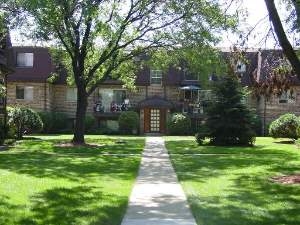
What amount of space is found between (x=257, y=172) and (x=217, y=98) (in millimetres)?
15944

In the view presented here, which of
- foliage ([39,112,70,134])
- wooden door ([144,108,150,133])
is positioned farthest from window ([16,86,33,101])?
wooden door ([144,108,150,133])

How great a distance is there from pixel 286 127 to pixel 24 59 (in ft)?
78.7

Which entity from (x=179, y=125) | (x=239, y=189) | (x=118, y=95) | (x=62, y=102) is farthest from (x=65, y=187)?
(x=62, y=102)

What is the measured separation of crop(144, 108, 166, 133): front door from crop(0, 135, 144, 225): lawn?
25740mm

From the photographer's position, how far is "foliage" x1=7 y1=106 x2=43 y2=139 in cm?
3853

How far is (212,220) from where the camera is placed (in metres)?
10.6

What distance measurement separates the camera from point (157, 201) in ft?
41.6

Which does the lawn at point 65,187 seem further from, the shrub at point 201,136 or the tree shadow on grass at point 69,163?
the shrub at point 201,136

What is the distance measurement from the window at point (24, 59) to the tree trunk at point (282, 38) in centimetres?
3869

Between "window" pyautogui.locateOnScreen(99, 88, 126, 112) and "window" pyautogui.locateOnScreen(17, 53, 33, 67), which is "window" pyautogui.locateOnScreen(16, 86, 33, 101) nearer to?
"window" pyautogui.locateOnScreen(17, 53, 33, 67)

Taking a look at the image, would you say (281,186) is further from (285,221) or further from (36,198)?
(36,198)

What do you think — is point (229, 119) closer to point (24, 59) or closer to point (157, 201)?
point (157, 201)

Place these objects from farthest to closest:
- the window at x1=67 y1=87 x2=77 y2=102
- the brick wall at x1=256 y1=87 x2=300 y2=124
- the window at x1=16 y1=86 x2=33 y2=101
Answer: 1. the window at x1=67 y1=87 x2=77 y2=102
2. the window at x1=16 y1=86 x2=33 y2=101
3. the brick wall at x1=256 y1=87 x2=300 y2=124

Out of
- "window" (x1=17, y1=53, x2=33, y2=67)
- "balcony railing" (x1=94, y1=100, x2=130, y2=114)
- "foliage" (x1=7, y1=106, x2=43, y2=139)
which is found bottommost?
"foliage" (x1=7, y1=106, x2=43, y2=139)
